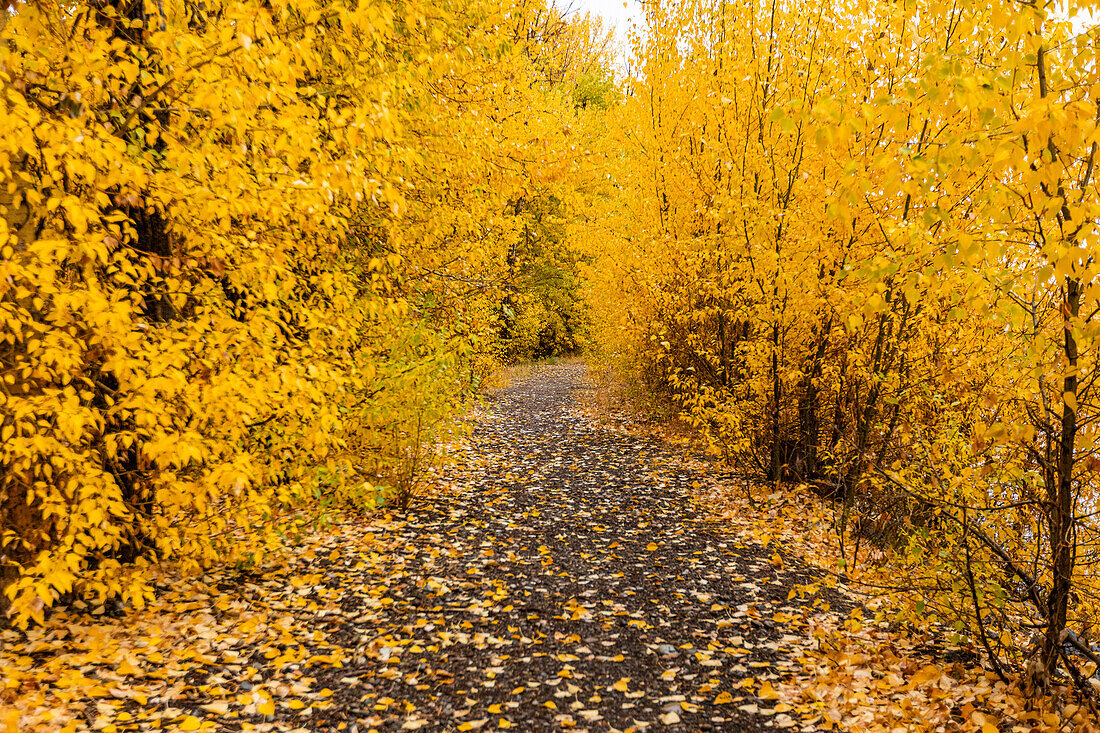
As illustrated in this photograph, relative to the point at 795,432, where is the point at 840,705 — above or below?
below

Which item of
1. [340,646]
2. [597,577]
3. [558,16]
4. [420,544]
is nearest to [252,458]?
[340,646]

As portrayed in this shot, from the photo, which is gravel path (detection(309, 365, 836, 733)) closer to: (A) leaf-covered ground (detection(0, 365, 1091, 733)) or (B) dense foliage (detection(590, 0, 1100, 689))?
(A) leaf-covered ground (detection(0, 365, 1091, 733))

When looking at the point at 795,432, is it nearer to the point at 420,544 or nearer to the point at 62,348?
the point at 420,544

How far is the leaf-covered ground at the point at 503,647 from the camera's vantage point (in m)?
3.73

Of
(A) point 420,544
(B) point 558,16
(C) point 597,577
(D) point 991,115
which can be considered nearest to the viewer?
(D) point 991,115

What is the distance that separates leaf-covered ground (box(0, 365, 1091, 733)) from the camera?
3730 millimetres

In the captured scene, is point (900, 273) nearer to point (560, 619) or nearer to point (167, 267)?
point (560, 619)

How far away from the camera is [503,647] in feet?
15.3

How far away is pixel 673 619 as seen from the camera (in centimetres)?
509

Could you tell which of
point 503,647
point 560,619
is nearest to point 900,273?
point 560,619

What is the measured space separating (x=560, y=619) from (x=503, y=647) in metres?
0.61

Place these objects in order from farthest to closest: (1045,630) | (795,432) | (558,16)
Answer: (558,16) → (795,432) → (1045,630)

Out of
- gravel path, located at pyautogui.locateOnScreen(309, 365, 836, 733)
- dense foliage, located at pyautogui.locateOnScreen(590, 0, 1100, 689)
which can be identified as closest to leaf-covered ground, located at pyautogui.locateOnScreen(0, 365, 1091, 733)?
gravel path, located at pyautogui.locateOnScreen(309, 365, 836, 733)

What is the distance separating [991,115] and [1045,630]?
8.90 feet
